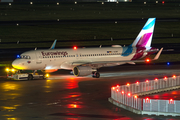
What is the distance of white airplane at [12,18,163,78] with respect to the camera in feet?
159

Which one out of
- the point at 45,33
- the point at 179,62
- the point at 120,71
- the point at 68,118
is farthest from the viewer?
the point at 45,33

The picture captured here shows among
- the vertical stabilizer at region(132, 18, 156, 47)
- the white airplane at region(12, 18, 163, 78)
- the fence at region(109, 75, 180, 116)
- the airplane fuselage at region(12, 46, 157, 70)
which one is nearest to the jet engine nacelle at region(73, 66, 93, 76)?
the white airplane at region(12, 18, 163, 78)

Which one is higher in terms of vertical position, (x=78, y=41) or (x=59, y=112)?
(x=78, y=41)

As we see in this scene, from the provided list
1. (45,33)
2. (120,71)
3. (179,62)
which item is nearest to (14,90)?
(120,71)

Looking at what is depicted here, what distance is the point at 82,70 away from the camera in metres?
48.3

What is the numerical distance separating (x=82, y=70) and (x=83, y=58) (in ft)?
12.7

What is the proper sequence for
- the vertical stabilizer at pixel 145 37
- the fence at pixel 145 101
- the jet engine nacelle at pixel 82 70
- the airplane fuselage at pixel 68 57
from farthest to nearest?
1. the vertical stabilizer at pixel 145 37
2. the airplane fuselage at pixel 68 57
3. the jet engine nacelle at pixel 82 70
4. the fence at pixel 145 101

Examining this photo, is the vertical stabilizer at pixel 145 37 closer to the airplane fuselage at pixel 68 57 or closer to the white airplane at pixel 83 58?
the white airplane at pixel 83 58

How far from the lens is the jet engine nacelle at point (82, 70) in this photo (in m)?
48.2

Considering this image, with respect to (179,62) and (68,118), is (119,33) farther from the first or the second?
(68,118)

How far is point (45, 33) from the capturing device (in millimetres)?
104125

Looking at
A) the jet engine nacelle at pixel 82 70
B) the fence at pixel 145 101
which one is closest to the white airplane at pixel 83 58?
the jet engine nacelle at pixel 82 70

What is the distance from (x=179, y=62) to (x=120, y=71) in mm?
15840

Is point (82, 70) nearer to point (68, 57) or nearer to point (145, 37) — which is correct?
point (68, 57)
